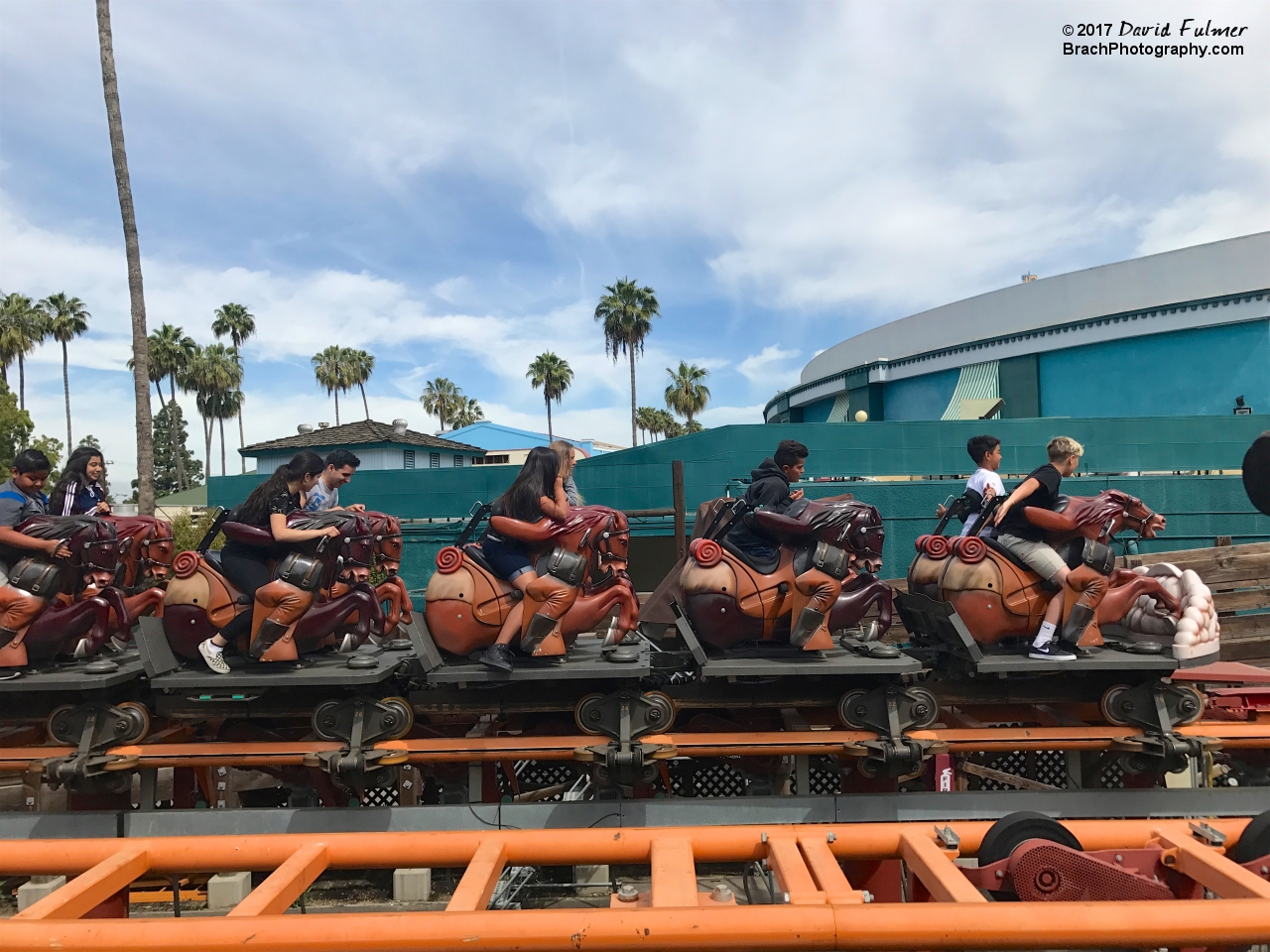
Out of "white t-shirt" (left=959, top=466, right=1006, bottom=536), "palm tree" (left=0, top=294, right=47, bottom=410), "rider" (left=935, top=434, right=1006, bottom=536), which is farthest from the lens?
"palm tree" (left=0, top=294, right=47, bottom=410)

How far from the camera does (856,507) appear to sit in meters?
4.45

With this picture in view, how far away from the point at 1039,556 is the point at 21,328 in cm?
4615

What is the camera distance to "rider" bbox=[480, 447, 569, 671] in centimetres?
432

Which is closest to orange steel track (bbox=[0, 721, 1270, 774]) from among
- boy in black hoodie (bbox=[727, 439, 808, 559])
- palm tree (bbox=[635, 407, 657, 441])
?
Result: boy in black hoodie (bbox=[727, 439, 808, 559])

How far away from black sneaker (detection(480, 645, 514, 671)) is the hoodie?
4.76 ft

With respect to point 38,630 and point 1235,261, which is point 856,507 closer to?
point 38,630

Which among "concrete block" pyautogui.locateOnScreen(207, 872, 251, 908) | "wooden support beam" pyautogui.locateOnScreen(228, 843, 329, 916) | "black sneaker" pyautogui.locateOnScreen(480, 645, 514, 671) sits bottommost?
"concrete block" pyautogui.locateOnScreen(207, 872, 251, 908)

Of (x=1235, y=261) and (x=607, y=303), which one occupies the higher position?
(x=607, y=303)

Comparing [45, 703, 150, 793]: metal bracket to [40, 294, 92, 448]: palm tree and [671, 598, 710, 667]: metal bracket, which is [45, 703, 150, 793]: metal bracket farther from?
[40, 294, 92, 448]: palm tree

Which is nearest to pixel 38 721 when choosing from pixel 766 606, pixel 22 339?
pixel 766 606

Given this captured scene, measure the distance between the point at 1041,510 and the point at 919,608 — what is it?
941 mm

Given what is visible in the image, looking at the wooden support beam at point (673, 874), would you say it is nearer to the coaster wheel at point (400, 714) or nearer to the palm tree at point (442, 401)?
the coaster wheel at point (400, 714)

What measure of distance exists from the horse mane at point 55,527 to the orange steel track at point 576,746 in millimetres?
1170

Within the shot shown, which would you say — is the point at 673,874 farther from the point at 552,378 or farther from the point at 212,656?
the point at 552,378
